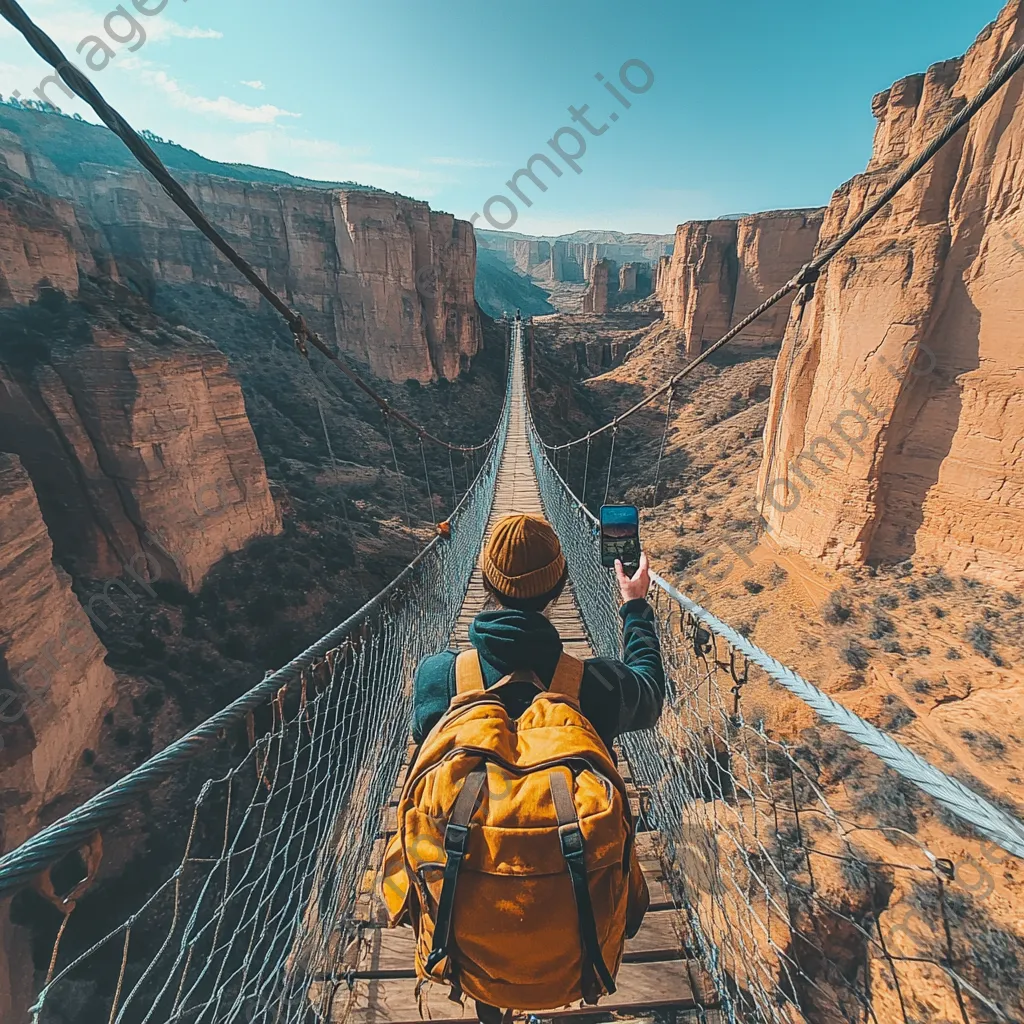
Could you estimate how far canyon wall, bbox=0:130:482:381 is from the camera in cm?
1978

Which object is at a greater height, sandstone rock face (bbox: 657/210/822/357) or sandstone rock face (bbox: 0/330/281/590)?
sandstone rock face (bbox: 657/210/822/357)

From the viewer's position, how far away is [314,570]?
1096cm

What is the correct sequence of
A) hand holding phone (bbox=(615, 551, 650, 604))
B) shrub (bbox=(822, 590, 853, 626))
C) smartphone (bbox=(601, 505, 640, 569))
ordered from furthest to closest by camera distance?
shrub (bbox=(822, 590, 853, 626)), smartphone (bbox=(601, 505, 640, 569)), hand holding phone (bbox=(615, 551, 650, 604))

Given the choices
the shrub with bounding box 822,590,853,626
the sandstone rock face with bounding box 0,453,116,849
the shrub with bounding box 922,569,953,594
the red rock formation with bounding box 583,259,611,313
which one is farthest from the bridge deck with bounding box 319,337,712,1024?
the red rock formation with bounding box 583,259,611,313

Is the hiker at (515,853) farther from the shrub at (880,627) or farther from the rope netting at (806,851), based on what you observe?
the shrub at (880,627)

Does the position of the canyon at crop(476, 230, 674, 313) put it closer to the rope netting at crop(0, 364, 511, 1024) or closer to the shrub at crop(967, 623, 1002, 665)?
the shrub at crop(967, 623, 1002, 665)

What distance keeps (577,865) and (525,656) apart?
348mm

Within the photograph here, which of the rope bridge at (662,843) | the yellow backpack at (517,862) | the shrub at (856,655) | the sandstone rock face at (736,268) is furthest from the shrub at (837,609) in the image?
the sandstone rock face at (736,268)

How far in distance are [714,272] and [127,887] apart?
2542 centimetres

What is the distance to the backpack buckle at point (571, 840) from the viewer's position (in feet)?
2.44

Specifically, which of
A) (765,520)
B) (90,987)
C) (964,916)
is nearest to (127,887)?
(90,987)

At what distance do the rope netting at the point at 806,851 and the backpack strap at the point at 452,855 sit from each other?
0.52m

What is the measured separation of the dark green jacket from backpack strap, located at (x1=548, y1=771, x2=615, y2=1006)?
222mm

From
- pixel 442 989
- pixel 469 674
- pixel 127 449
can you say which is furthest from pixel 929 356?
pixel 127 449
